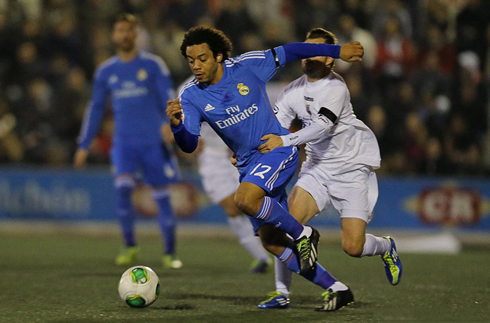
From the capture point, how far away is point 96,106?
373 inches

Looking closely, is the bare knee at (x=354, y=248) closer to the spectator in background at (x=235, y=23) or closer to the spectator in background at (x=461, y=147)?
the spectator in background at (x=461, y=147)

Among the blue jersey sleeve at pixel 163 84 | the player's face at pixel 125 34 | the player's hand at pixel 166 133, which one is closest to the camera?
the player's hand at pixel 166 133

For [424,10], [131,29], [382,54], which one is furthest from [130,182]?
[424,10]

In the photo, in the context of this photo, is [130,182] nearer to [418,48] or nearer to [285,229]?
[285,229]

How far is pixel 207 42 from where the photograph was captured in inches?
228

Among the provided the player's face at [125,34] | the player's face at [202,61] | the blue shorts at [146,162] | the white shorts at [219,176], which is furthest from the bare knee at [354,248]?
the player's face at [125,34]

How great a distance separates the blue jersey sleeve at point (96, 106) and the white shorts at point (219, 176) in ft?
4.91

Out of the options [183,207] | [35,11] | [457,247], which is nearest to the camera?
[457,247]

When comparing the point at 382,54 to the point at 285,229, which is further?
the point at 382,54

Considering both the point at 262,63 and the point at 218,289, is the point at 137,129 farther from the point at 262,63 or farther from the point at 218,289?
the point at 262,63

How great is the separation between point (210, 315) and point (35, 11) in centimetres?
1230

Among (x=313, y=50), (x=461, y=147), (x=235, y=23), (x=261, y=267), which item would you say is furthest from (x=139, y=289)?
(x=235, y=23)

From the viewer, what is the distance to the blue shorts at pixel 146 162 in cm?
923

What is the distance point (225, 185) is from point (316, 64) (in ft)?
9.72
